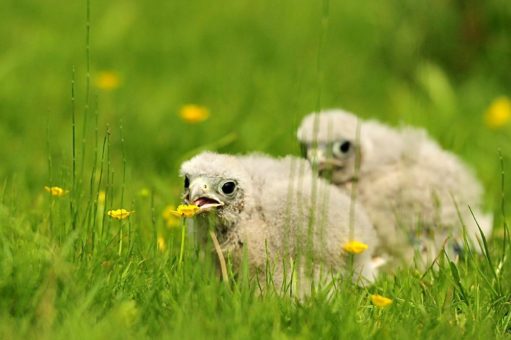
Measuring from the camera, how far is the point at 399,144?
551cm

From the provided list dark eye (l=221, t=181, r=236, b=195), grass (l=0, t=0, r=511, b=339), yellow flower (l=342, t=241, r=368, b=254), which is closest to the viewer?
grass (l=0, t=0, r=511, b=339)

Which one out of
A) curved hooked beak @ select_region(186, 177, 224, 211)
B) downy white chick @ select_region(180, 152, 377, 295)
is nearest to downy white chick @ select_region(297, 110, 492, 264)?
downy white chick @ select_region(180, 152, 377, 295)

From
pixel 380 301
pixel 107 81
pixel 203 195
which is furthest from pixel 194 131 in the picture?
pixel 380 301

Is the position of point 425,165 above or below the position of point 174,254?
above

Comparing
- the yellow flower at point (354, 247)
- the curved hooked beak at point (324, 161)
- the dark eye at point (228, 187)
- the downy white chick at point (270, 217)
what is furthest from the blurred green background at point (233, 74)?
the yellow flower at point (354, 247)

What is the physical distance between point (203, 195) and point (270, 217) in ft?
1.27

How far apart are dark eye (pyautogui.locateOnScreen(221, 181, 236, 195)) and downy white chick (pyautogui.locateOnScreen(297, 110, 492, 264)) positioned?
3.11 ft

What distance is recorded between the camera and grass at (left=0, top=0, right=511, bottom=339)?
3629 mm

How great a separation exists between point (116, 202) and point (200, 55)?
350 cm

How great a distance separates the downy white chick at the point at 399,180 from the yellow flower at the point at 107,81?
2160 millimetres

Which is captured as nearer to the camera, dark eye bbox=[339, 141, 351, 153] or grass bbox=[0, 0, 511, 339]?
grass bbox=[0, 0, 511, 339]

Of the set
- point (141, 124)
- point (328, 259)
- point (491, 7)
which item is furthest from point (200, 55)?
point (328, 259)

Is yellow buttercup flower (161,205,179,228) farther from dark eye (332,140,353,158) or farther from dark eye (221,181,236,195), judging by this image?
dark eye (332,140,353,158)

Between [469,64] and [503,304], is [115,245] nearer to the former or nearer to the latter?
[503,304]
